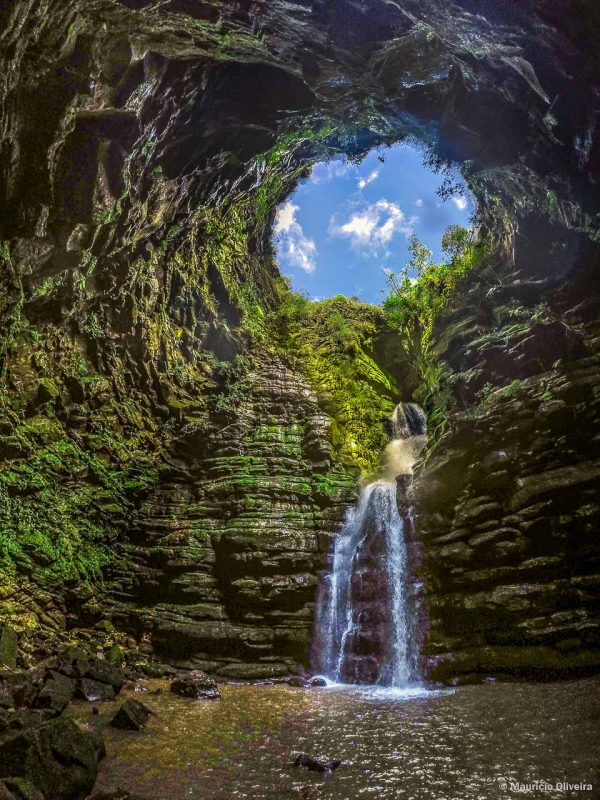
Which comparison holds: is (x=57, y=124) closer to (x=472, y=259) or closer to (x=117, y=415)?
(x=117, y=415)

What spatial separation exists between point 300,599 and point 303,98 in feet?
40.3

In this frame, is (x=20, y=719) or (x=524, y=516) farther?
(x=524, y=516)

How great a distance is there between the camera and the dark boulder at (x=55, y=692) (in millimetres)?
5336

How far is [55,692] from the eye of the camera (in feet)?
18.9

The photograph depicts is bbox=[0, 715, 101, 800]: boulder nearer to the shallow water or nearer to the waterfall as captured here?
the shallow water

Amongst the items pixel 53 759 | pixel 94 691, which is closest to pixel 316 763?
pixel 53 759

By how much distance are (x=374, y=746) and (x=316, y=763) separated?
0.89m

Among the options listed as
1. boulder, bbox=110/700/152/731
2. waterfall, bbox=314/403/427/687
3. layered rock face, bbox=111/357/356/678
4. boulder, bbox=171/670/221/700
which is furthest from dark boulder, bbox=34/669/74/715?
waterfall, bbox=314/403/427/687

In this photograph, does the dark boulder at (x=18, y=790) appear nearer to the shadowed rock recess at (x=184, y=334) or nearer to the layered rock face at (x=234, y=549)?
the shadowed rock recess at (x=184, y=334)

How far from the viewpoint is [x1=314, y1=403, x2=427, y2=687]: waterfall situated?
9312mm

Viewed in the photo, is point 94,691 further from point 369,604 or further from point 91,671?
point 369,604

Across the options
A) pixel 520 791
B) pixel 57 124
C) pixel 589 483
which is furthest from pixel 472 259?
pixel 520 791

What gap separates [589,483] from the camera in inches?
332

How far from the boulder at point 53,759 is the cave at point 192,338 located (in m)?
4.83
